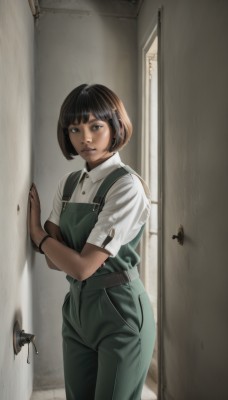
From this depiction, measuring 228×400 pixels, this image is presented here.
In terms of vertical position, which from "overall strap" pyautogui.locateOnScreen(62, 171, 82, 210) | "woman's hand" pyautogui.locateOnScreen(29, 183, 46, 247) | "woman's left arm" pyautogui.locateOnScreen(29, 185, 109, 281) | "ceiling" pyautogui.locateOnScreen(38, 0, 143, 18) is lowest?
"woman's left arm" pyautogui.locateOnScreen(29, 185, 109, 281)

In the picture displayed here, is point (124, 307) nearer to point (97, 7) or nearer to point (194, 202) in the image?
point (194, 202)

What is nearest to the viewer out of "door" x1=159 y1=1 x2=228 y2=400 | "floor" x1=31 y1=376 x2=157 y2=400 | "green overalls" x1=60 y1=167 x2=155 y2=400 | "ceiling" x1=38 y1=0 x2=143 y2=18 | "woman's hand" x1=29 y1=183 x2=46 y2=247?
"door" x1=159 y1=1 x2=228 y2=400

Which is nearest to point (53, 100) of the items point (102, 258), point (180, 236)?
point (180, 236)

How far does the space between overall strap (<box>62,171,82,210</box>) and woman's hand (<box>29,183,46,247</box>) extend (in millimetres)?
143

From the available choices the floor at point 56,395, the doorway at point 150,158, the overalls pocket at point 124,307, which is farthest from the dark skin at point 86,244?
the floor at point 56,395

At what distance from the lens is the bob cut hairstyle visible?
1.40 metres

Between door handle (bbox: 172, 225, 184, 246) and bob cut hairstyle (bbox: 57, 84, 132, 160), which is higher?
bob cut hairstyle (bbox: 57, 84, 132, 160)

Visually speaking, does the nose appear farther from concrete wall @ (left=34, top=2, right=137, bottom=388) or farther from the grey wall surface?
concrete wall @ (left=34, top=2, right=137, bottom=388)

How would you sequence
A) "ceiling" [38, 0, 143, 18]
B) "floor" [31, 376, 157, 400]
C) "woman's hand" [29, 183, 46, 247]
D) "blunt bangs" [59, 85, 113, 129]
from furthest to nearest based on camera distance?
"ceiling" [38, 0, 143, 18] → "floor" [31, 376, 157, 400] → "woman's hand" [29, 183, 46, 247] → "blunt bangs" [59, 85, 113, 129]

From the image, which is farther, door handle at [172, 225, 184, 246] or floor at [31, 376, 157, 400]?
floor at [31, 376, 157, 400]

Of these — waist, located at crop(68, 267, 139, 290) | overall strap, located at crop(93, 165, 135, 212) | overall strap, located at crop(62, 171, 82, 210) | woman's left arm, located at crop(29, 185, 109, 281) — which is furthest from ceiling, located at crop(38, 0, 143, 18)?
waist, located at crop(68, 267, 139, 290)

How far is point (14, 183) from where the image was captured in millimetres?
1387

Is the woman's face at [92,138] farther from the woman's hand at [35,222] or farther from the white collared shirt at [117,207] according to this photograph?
the woman's hand at [35,222]

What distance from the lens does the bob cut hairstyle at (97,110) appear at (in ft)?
4.58
